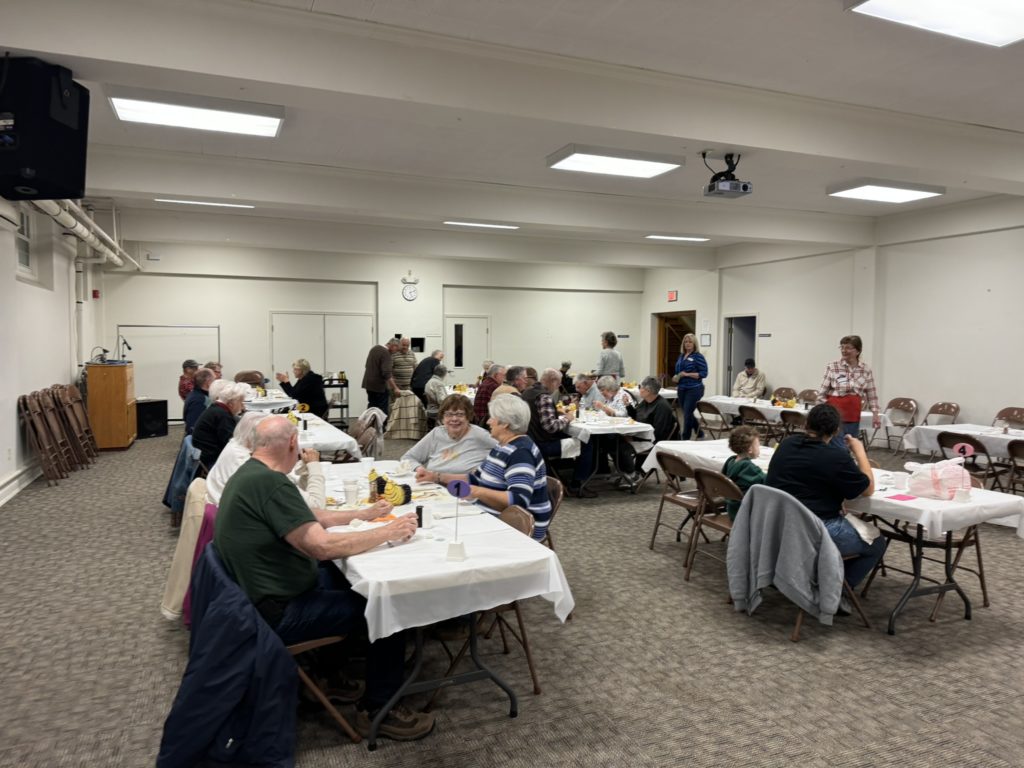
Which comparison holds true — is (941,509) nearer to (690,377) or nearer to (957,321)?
(690,377)

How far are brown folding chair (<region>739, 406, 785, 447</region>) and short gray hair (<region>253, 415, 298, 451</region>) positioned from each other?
807 cm

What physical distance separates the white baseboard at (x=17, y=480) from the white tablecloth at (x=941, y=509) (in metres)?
7.42

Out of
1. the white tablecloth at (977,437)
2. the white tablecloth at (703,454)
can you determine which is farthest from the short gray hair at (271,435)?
the white tablecloth at (977,437)

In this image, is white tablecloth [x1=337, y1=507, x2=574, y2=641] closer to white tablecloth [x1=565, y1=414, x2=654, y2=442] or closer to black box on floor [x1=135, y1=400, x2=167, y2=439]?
→ white tablecloth [x1=565, y1=414, x2=654, y2=442]

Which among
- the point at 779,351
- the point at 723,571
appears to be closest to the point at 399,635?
the point at 723,571

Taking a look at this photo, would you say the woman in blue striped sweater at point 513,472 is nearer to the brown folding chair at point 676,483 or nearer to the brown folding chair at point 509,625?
the brown folding chair at point 509,625

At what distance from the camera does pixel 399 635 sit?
2732mm

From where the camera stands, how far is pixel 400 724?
2693 millimetres

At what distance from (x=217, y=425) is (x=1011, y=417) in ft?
29.8

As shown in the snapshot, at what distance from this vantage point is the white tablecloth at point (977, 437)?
267 inches

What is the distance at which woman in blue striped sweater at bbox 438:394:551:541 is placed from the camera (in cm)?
353

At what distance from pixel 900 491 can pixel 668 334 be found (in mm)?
12017

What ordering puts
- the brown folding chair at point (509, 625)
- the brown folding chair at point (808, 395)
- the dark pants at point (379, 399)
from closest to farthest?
the brown folding chair at point (509, 625) → the dark pants at point (379, 399) → the brown folding chair at point (808, 395)

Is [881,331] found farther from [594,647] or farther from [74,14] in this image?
[74,14]
